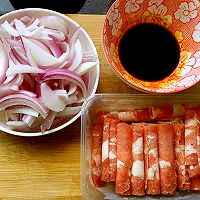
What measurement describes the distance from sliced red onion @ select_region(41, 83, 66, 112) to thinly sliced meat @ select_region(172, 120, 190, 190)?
0.30 metres

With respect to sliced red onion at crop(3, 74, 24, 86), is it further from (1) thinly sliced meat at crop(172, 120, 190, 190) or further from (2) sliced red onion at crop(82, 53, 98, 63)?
(1) thinly sliced meat at crop(172, 120, 190, 190)

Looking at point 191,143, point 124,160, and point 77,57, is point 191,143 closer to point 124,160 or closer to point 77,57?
point 124,160

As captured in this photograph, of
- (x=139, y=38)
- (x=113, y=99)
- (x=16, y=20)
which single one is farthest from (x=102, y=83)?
(x=16, y=20)

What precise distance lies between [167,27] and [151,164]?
14.0 inches

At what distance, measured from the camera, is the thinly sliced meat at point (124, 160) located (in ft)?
4.38

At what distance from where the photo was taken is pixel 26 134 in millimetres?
1350

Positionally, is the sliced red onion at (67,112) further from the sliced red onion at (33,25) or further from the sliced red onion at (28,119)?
the sliced red onion at (33,25)

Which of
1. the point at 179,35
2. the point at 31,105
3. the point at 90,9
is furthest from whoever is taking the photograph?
the point at 90,9

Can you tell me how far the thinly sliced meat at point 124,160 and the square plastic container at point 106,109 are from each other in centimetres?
4

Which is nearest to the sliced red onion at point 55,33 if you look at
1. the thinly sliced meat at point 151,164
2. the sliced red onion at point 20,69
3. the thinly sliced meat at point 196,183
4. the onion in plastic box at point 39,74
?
the onion in plastic box at point 39,74

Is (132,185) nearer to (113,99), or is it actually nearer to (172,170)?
(172,170)

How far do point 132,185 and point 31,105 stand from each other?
1.02ft

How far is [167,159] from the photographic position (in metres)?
1.35

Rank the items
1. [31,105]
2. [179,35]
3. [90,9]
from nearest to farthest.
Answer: [31,105] → [179,35] → [90,9]
